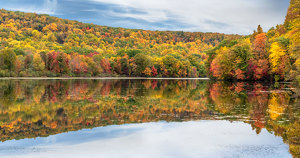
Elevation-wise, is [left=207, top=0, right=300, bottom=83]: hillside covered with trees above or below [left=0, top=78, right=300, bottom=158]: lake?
above

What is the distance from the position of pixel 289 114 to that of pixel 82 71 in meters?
87.0

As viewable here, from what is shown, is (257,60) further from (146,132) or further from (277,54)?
(146,132)

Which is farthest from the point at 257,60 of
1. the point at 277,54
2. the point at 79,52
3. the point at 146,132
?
the point at 79,52

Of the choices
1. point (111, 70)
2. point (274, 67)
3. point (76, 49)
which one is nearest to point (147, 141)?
point (274, 67)

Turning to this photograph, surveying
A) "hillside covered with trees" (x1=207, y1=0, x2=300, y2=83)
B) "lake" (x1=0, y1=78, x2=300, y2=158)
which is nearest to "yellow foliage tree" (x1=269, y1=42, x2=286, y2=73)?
"hillside covered with trees" (x1=207, y1=0, x2=300, y2=83)

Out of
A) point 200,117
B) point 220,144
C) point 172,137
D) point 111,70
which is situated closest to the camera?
point 220,144

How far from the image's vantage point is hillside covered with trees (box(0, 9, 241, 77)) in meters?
88.7

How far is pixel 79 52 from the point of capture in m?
127

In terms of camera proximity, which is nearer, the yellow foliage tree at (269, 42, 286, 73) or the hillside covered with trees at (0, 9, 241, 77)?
the yellow foliage tree at (269, 42, 286, 73)

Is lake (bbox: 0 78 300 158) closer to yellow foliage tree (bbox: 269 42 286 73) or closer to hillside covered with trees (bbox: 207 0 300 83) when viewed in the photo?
yellow foliage tree (bbox: 269 42 286 73)

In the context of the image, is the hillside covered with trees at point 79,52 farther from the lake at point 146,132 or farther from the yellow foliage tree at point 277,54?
the lake at point 146,132

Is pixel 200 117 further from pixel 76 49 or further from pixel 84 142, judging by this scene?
pixel 76 49

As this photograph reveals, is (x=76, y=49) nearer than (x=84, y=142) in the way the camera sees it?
No

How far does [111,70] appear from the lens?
11300cm
